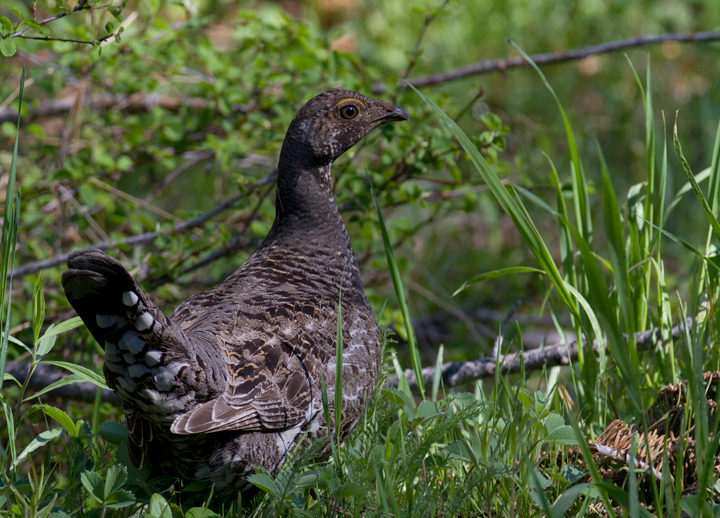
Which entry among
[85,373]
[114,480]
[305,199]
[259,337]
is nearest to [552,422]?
[259,337]

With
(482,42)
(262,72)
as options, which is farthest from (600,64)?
(262,72)

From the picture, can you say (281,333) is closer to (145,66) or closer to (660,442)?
(660,442)

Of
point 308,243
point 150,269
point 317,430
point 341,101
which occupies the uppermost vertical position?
point 341,101

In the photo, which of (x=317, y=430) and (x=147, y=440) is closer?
(x=147, y=440)

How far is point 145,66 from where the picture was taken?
15.1ft

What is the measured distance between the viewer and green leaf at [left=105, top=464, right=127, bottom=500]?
6.89 ft

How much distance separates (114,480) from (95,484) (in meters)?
0.06

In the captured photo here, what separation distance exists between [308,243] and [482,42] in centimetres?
564

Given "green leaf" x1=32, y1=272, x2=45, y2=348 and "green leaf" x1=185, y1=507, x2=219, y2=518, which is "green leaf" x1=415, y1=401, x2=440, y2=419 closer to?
"green leaf" x1=185, y1=507, x2=219, y2=518

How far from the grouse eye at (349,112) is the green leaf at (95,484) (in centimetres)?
212

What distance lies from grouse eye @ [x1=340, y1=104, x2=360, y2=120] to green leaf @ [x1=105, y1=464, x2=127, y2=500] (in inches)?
81.4

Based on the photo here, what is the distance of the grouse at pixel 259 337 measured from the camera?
2076mm

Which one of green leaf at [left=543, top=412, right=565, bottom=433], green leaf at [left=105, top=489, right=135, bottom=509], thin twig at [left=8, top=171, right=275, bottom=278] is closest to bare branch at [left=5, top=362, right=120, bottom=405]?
thin twig at [left=8, top=171, right=275, bottom=278]

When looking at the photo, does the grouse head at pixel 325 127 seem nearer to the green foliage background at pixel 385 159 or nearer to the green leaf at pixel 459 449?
the green foliage background at pixel 385 159
